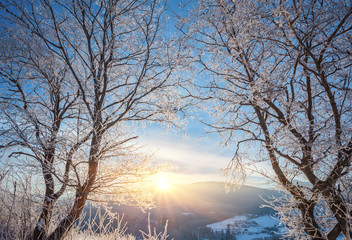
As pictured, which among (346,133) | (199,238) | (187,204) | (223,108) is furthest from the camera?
(187,204)

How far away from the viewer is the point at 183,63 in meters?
4.93

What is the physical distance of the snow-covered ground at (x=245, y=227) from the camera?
453ft

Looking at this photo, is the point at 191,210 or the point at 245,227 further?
the point at 191,210

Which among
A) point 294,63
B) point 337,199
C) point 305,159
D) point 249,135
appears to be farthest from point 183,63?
point 337,199

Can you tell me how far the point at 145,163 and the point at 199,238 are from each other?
137385 mm

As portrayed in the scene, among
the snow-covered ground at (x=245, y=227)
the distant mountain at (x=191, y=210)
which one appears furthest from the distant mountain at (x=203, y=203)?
the snow-covered ground at (x=245, y=227)

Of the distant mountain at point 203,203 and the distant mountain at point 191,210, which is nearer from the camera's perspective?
the distant mountain at point 191,210

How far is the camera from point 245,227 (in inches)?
5763

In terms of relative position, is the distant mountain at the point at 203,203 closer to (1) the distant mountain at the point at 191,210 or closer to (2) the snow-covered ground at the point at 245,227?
(1) the distant mountain at the point at 191,210

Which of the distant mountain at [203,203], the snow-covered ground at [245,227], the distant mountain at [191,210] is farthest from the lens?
the distant mountain at [203,203]

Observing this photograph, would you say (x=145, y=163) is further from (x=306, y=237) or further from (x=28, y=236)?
(x=306, y=237)

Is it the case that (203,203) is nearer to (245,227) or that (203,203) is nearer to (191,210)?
(191,210)

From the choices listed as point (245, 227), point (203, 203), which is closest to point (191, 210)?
point (203, 203)

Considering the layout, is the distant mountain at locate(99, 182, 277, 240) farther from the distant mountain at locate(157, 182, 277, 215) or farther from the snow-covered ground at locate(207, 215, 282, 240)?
the snow-covered ground at locate(207, 215, 282, 240)
